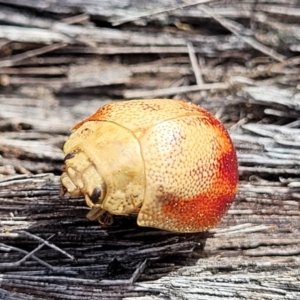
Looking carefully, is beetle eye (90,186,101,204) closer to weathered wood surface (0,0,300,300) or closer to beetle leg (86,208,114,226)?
beetle leg (86,208,114,226)

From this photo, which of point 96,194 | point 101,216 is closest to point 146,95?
point 101,216

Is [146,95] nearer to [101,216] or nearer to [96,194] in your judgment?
[101,216]

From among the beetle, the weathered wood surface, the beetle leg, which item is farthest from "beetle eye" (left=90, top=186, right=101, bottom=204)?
the weathered wood surface

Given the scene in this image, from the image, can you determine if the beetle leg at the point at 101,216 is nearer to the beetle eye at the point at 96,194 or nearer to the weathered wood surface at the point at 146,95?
the weathered wood surface at the point at 146,95

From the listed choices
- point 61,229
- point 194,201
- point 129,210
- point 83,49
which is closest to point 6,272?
point 61,229

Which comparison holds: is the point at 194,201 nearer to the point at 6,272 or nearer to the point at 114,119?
the point at 114,119

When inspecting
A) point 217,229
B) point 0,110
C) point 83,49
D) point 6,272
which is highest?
point 83,49

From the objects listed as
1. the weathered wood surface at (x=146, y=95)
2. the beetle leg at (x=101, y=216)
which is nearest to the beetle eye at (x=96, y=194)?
the beetle leg at (x=101, y=216)
